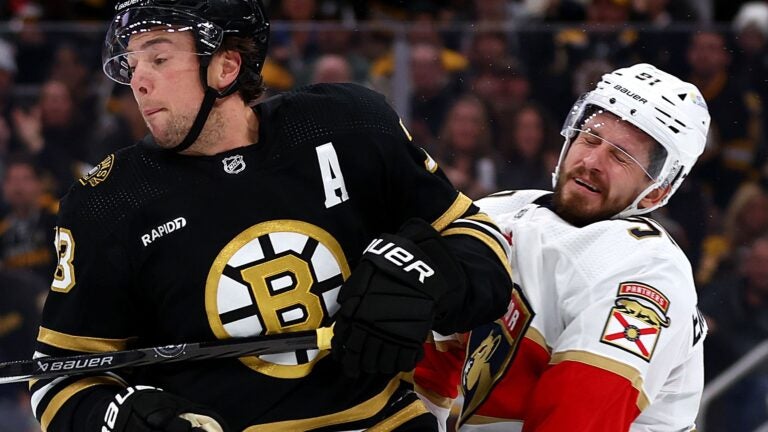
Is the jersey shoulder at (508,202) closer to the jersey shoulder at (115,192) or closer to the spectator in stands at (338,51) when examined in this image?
the jersey shoulder at (115,192)

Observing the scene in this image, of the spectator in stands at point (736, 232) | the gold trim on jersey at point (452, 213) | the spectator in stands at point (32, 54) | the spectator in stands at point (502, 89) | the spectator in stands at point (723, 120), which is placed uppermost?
the spectator in stands at point (32, 54)

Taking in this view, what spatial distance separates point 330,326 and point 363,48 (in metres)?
2.55

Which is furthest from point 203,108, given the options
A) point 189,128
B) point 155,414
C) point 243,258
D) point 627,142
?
point 627,142

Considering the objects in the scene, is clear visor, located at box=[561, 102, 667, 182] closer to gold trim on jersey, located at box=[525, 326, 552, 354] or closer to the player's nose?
gold trim on jersey, located at box=[525, 326, 552, 354]

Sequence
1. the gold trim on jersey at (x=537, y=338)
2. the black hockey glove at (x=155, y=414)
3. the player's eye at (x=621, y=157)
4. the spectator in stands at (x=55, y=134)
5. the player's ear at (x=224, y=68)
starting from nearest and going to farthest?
the black hockey glove at (x=155, y=414)
the player's ear at (x=224, y=68)
the gold trim on jersey at (x=537, y=338)
the player's eye at (x=621, y=157)
the spectator in stands at (x=55, y=134)

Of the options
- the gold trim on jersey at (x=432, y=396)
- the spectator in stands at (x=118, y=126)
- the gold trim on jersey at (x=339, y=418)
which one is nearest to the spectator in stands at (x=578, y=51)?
the spectator in stands at (x=118, y=126)

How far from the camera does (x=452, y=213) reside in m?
2.30

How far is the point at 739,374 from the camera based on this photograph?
4301 millimetres

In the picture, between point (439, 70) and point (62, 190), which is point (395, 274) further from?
point (62, 190)

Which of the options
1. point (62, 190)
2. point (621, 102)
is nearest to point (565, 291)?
point (621, 102)

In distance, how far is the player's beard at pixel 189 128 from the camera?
2.17 m

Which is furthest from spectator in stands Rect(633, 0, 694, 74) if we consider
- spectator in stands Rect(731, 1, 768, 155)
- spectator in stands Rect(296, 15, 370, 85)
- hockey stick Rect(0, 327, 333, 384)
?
hockey stick Rect(0, 327, 333, 384)

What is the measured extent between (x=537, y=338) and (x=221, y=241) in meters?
0.71

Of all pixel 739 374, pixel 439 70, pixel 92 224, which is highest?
pixel 92 224
